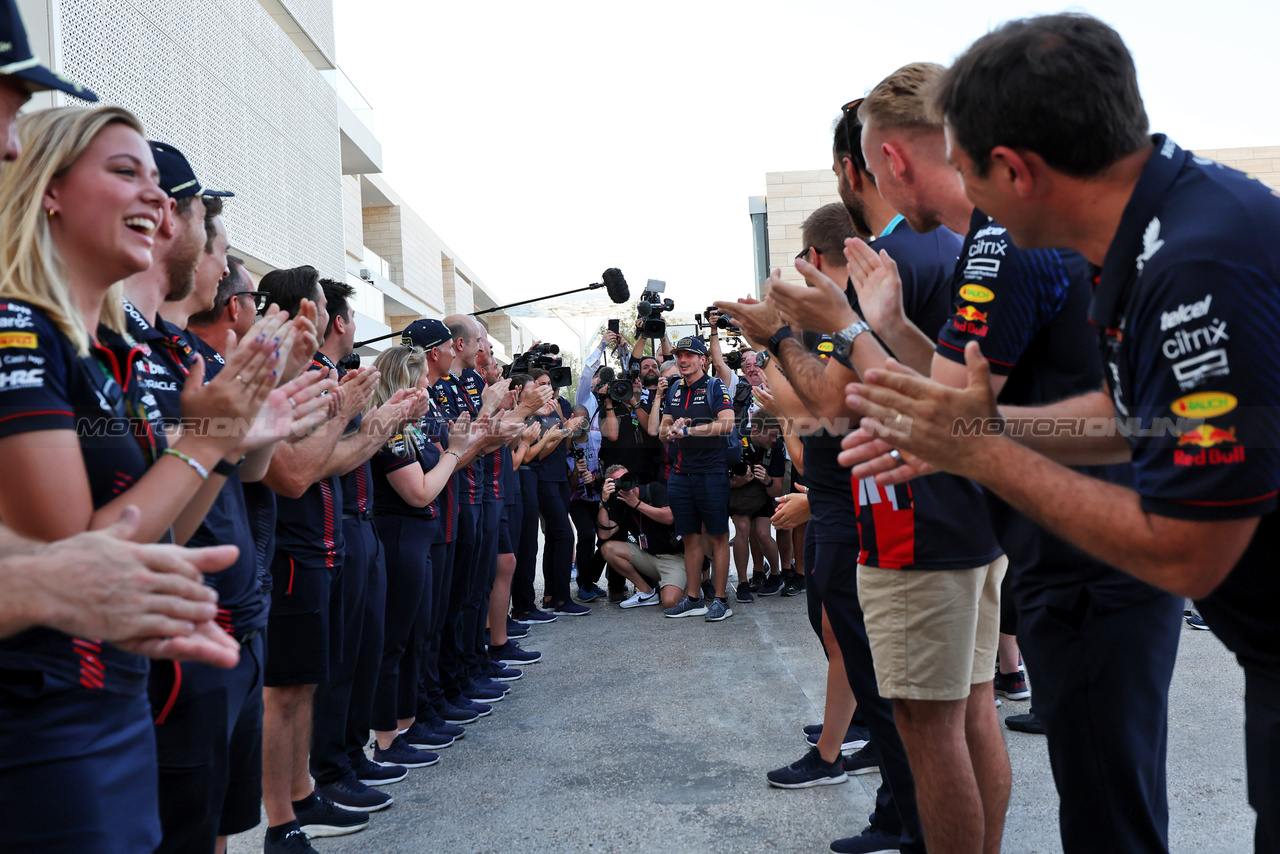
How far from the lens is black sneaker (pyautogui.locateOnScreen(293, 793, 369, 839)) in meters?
3.29

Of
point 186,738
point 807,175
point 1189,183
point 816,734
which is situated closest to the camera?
point 1189,183

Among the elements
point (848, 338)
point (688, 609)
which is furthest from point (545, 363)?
point (848, 338)

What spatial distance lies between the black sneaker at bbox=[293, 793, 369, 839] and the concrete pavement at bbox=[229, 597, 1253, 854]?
1.5 inches

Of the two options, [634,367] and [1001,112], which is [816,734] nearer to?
[1001,112]

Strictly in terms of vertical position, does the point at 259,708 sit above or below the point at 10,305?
below

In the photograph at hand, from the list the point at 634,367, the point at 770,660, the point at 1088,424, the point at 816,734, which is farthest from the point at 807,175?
the point at 1088,424

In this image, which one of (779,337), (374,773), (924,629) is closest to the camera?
(924,629)

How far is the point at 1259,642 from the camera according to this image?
1251 mm

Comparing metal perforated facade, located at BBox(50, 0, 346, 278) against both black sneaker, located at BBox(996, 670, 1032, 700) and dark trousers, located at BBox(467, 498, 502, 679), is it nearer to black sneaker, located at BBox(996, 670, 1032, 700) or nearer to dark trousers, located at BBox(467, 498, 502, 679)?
dark trousers, located at BBox(467, 498, 502, 679)

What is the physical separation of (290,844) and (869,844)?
1.97 meters

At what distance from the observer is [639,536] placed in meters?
8.16

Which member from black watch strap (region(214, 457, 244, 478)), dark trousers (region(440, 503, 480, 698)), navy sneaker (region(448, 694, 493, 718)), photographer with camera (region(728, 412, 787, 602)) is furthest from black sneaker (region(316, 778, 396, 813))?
photographer with camera (region(728, 412, 787, 602))

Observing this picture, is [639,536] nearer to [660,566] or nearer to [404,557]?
[660,566]

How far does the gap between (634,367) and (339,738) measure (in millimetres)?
5990
